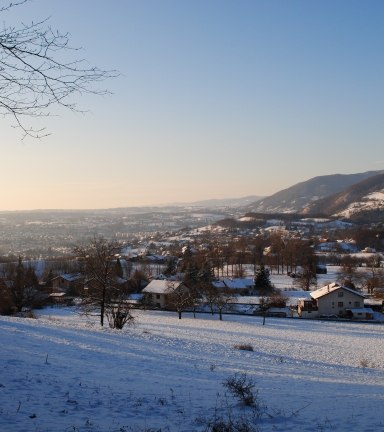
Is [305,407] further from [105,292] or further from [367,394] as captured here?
[105,292]

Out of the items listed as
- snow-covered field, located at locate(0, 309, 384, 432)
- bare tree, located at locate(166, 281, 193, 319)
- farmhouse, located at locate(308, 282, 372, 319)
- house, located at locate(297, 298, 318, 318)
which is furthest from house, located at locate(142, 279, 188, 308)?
snow-covered field, located at locate(0, 309, 384, 432)

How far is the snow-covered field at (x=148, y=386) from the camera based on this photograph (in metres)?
5.58

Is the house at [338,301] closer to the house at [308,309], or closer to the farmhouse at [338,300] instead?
the farmhouse at [338,300]

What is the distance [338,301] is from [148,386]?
38053 millimetres

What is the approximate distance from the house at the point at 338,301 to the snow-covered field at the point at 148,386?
26449 millimetres

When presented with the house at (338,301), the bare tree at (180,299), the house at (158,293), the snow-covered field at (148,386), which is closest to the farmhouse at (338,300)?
the house at (338,301)

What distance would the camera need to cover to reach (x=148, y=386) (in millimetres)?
7758

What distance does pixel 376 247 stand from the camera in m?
110

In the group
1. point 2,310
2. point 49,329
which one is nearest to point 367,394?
point 49,329

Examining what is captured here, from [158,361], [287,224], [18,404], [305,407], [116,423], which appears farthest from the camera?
[287,224]

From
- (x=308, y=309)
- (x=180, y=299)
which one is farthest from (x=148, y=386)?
(x=308, y=309)

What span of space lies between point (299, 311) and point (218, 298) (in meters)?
10.5

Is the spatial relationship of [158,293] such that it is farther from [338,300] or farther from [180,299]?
[338,300]

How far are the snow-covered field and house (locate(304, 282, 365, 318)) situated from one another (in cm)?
2645
